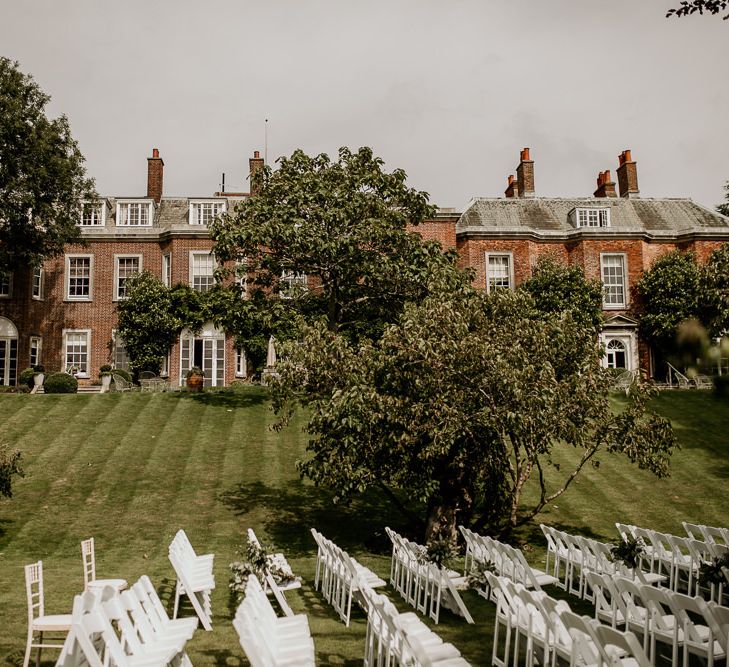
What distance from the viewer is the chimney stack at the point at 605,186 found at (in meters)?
37.3

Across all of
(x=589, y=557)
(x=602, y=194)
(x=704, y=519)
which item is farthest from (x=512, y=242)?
(x=589, y=557)

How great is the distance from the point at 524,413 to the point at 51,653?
7454 millimetres

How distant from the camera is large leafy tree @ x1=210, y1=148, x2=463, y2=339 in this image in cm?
2217

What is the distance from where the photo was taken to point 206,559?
1005cm

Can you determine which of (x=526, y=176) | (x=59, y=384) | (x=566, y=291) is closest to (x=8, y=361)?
(x=59, y=384)

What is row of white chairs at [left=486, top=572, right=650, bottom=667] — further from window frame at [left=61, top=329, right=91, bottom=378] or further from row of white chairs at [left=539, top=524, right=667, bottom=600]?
window frame at [left=61, top=329, right=91, bottom=378]

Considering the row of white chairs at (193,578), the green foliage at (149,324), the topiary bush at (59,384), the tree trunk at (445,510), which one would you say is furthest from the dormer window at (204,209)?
the row of white chairs at (193,578)

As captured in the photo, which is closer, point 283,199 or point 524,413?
point 524,413

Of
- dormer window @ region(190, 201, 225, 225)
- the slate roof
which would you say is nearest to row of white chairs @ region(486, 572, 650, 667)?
the slate roof

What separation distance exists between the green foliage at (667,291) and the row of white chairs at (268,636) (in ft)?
91.0

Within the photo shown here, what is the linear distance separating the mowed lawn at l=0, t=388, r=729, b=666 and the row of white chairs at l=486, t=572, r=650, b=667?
2.49ft

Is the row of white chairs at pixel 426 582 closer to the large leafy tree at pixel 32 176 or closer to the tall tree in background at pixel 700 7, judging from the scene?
the tall tree in background at pixel 700 7

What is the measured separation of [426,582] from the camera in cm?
858

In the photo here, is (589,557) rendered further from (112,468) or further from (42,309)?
(42,309)
